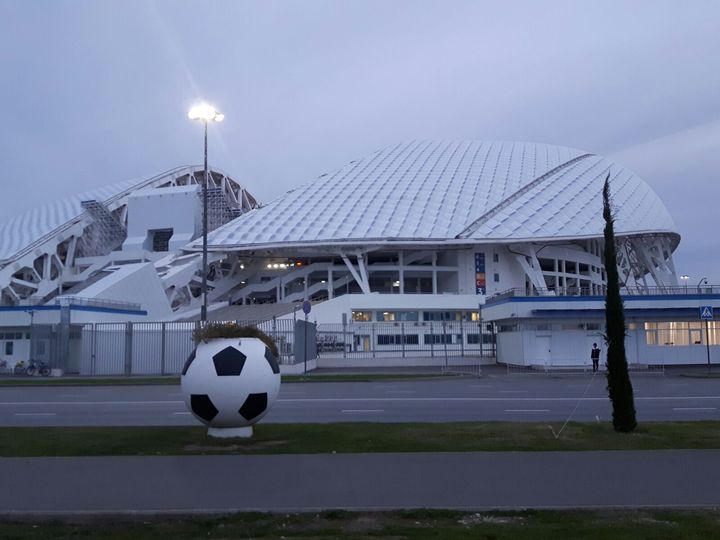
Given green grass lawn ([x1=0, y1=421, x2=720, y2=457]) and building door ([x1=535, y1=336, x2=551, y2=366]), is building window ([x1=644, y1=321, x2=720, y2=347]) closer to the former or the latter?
building door ([x1=535, y1=336, x2=551, y2=366])

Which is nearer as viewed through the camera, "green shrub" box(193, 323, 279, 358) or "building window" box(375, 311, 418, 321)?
"green shrub" box(193, 323, 279, 358)

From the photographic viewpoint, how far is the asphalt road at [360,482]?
303 inches

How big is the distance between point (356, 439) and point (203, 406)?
8.31ft

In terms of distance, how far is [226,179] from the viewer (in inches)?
3718

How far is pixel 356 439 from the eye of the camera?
12.0 metres

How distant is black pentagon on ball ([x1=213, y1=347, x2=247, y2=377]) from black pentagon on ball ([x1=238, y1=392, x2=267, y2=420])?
0.47m

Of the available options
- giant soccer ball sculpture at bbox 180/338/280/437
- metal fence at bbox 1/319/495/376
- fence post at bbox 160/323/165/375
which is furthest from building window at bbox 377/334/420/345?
giant soccer ball sculpture at bbox 180/338/280/437

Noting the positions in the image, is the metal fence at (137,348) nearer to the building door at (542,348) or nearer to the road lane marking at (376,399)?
the building door at (542,348)

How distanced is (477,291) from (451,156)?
17995mm

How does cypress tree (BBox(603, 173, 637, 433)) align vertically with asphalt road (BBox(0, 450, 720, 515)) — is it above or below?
above

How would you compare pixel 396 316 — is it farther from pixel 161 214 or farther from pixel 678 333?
pixel 161 214

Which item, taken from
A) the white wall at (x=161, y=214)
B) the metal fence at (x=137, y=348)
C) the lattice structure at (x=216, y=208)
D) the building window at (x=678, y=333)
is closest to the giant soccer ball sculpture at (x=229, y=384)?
the metal fence at (x=137, y=348)

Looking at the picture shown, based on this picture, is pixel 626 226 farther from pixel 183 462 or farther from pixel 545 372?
pixel 183 462

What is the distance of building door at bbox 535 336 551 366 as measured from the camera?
128ft
